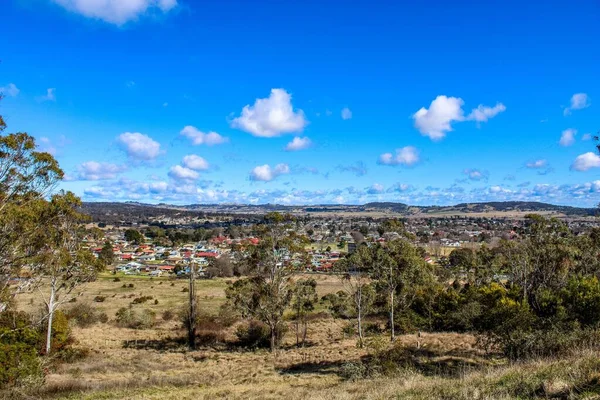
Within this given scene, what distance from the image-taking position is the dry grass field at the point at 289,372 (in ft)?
30.1

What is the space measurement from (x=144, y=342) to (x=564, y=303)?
2829 cm

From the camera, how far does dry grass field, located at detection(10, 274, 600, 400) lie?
9.16 meters

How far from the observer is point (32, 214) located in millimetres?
14141

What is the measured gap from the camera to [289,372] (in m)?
20.2

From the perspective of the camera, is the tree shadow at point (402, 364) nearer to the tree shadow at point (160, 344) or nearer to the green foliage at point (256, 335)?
the green foliage at point (256, 335)

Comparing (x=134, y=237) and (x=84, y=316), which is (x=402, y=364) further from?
(x=134, y=237)

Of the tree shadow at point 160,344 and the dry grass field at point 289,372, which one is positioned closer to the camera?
the dry grass field at point 289,372

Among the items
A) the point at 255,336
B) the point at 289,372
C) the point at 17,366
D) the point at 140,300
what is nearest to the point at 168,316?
the point at 140,300

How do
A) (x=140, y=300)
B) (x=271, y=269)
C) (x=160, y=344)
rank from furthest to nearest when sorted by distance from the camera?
(x=140, y=300), (x=160, y=344), (x=271, y=269)

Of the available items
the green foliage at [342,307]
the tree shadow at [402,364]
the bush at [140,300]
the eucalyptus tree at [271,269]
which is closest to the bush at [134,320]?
the bush at [140,300]

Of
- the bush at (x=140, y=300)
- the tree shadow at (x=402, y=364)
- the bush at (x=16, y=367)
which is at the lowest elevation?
the bush at (x=140, y=300)

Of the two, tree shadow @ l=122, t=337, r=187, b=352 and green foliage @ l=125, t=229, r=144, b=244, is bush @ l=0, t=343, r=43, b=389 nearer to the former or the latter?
tree shadow @ l=122, t=337, r=187, b=352

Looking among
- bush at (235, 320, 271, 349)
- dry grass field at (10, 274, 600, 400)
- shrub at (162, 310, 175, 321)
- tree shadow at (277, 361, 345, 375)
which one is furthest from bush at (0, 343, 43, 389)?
shrub at (162, 310, 175, 321)

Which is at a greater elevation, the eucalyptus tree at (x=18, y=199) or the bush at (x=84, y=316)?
the eucalyptus tree at (x=18, y=199)
